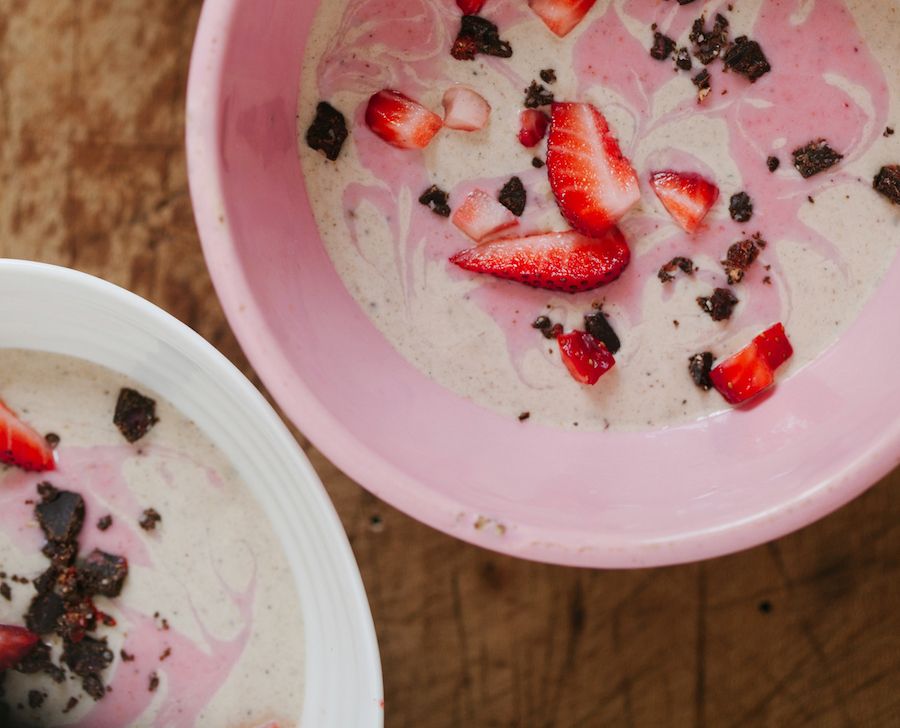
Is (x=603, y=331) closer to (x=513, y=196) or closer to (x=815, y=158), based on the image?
(x=513, y=196)

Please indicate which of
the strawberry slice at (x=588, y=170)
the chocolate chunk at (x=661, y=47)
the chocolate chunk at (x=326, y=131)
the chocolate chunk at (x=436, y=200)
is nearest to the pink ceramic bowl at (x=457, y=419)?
the chocolate chunk at (x=326, y=131)

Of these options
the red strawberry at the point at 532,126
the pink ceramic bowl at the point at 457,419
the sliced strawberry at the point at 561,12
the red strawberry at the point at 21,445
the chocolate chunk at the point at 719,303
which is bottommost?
the red strawberry at the point at 21,445

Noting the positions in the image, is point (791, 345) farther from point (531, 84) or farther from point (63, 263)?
point (63, 263)

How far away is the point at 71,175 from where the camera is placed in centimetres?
111

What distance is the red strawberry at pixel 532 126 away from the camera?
1.12 meters

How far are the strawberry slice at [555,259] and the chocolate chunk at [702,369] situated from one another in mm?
133

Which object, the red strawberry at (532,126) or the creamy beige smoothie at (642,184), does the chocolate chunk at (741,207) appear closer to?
the creamy beige smoothie at (642,184)

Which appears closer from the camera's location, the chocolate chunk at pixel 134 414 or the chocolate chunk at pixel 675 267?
the chocolate chunk at pixel 134 414

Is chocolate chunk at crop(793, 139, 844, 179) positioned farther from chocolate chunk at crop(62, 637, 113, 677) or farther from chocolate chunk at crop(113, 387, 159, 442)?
chocolate chunk at crop(62, 637, 113, 677)

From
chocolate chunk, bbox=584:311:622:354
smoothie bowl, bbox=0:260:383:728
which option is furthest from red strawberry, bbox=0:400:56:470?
chocolate chunk, bbox=584:311:622:354

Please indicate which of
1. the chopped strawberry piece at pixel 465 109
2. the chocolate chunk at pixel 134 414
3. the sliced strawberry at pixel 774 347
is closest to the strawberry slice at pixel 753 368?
the sliced strawberry at pixel 774 347

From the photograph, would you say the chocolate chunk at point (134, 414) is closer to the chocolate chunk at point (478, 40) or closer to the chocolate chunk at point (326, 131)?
the chocolate chunk at point (326, 131)

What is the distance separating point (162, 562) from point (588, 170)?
62 centimetres

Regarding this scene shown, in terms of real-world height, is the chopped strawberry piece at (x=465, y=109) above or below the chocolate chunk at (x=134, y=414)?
above
